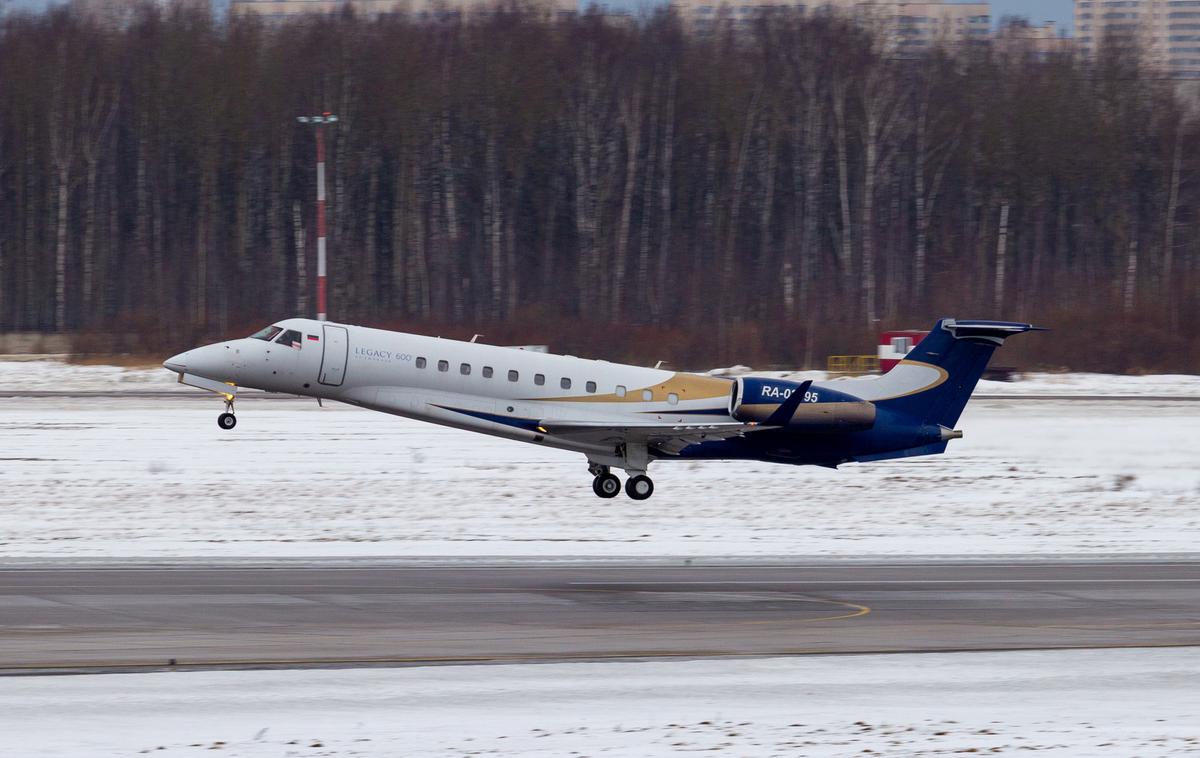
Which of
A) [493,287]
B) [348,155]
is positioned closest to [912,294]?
[493,287]

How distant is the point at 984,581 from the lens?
64.5 feet

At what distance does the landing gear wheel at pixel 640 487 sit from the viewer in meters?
26.5

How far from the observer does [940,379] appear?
26.9 metres

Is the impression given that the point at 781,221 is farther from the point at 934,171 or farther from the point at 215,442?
the point at 215,442

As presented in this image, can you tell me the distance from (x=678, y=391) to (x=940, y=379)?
4.93 m

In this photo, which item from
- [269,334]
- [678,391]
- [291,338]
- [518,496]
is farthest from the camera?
[518,496]

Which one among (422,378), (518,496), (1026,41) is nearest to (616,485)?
(518,496)

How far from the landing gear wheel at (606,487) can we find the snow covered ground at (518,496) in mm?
306

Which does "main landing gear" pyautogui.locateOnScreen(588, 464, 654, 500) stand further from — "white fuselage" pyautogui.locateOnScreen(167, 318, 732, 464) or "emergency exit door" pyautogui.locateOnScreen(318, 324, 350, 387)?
"emergency exit door" pyautogui.locateOnScreen(318, 324, 350, 387)

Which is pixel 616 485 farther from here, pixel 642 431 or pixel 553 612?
pixel 553 612

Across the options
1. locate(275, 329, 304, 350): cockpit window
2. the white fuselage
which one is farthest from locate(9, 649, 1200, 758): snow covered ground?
locate(275, 329, 304, 350): cockpit window

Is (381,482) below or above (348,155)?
below

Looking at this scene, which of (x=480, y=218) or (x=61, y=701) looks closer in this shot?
(x=61, y=701)

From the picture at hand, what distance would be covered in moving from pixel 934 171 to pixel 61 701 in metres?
64.9
